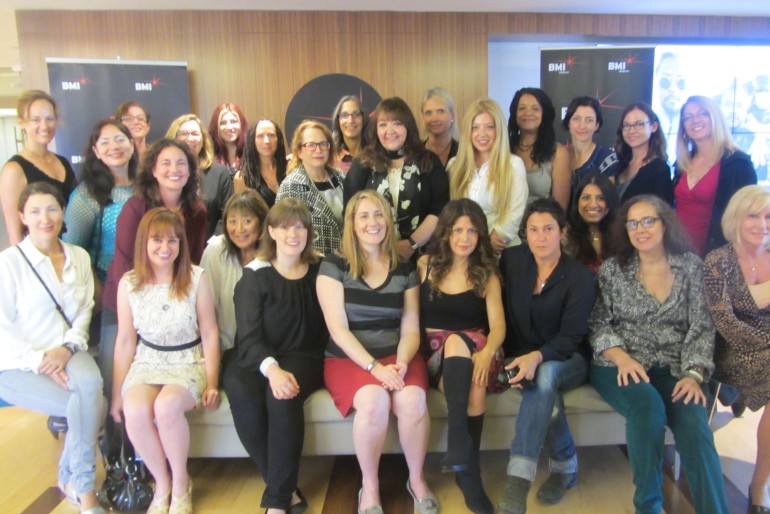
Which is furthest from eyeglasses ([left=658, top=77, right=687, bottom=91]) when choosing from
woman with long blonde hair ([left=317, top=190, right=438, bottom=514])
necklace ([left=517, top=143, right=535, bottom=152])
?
woman with long blonde hair ([left=317, top=190, right=438, bottom=514])

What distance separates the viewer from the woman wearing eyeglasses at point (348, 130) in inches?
132

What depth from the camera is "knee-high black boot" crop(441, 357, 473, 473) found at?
229 cm

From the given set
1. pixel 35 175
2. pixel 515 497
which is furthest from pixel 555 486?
pixel 35 175

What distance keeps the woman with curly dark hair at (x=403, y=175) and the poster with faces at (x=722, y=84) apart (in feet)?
11.8

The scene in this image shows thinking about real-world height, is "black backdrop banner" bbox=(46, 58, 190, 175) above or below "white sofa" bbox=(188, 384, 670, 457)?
above

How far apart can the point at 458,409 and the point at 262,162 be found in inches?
77.4

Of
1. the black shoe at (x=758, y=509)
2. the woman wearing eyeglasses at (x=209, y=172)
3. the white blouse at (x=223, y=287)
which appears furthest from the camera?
the woman wearing eyeglasses at (x=209, y=172)

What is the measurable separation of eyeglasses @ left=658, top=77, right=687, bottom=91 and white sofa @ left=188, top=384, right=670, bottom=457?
13.3 feet

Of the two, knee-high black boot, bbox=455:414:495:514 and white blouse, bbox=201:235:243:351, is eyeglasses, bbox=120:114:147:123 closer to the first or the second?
white blouse, bbox=201:235:243:351

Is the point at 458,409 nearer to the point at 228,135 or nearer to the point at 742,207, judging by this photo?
the point at 742,207

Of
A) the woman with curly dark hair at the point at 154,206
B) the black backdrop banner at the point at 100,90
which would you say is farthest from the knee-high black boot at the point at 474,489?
the black backdrop banner at the point at 100,90

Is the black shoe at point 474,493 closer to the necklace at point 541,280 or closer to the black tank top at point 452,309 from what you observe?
the black tank top at point 452,309

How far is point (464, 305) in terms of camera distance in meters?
2.54

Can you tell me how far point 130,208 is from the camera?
8.58ft
